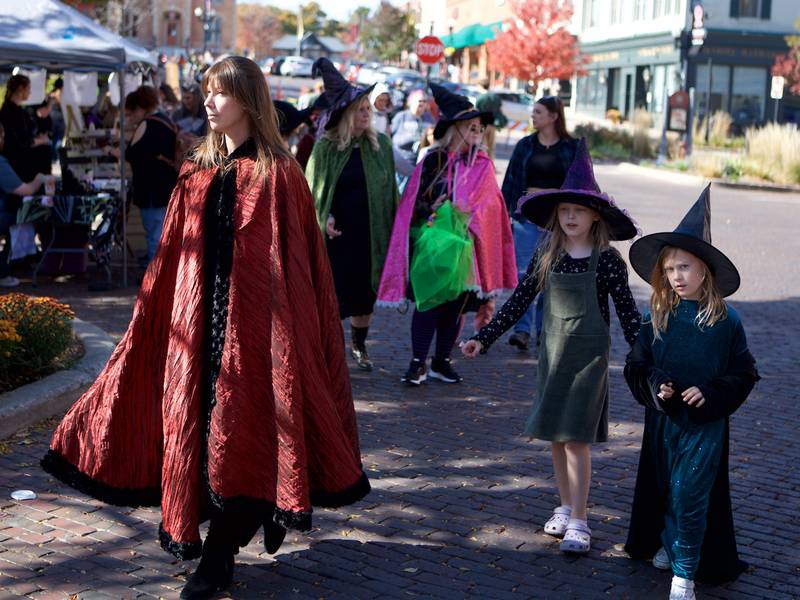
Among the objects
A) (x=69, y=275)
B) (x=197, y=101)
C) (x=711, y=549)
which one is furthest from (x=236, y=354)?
(x=197, y=101)

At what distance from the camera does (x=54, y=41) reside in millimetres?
10656

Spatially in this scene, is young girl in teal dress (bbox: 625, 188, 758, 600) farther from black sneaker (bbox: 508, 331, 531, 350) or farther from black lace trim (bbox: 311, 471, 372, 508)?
black sneaker (bbox: 508, 331, 531, 350)

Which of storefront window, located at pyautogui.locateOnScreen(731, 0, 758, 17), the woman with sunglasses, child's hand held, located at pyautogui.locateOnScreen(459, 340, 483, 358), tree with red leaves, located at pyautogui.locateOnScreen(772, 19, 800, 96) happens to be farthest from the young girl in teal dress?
storefront window, located at pyautogui.locateOnScreen(731, 0, 758, 17)

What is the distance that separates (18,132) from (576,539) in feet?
28.1

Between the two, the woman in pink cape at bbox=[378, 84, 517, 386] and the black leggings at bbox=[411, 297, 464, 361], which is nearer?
the woman in pink cape at bbox=[378, 84, 517, 386]

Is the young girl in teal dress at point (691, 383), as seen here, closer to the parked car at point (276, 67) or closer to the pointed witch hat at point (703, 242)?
the pointed witch hat at point (703, 242)

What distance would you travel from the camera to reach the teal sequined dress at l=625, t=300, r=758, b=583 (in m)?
4.39

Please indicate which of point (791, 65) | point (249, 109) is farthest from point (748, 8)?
point (249, 109)

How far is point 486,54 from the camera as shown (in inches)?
2879

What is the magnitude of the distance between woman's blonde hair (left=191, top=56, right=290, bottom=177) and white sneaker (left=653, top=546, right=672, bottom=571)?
2.15 m

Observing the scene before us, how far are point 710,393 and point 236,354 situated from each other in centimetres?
168

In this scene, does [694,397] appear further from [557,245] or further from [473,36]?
[473,36]

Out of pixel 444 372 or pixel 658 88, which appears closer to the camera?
pixel 444 372

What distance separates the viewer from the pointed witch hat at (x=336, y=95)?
25.3ft
